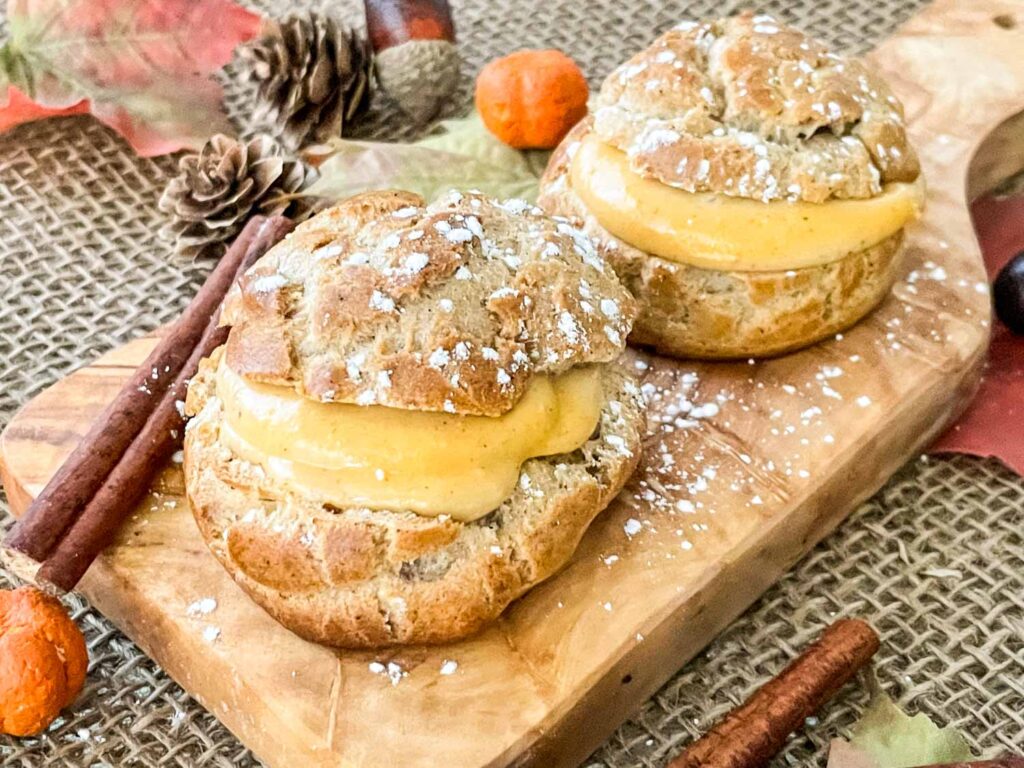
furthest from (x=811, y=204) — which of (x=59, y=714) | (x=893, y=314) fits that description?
(x=59, y=714)

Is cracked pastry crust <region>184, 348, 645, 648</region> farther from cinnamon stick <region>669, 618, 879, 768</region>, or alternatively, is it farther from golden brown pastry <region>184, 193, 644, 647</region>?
cinnamon stick <region>669, 618, 879, 768</region>

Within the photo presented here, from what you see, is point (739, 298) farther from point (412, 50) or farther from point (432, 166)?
point (412, 50)

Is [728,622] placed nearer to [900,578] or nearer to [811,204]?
[900,578]

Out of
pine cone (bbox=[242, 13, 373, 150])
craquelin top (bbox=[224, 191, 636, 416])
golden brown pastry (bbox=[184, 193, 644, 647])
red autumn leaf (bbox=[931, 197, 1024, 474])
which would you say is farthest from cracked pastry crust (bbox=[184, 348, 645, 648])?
pine cone (bbox=[242, 13, 373, 150])

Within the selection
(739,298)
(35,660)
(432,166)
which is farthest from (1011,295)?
(35,660)

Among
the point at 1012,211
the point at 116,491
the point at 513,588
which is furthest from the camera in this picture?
the point at 1012,211

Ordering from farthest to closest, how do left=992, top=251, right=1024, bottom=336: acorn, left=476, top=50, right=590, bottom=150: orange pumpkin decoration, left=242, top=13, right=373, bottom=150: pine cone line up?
left=242, top=13, right=373, bottom=150: pine cone
left=476, top=50, right=590, bottom=150: orange pumpkin decoration
left=992, top=251, right=1024, bottom=336: acorn

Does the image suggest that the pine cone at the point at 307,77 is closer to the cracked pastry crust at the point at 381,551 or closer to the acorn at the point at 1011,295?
the cracked pastry crust at the point at 381,551
